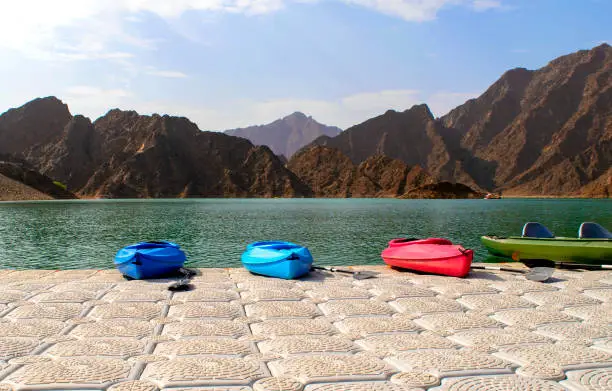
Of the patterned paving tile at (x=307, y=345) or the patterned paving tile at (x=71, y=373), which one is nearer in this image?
the patterned paving tile at (x=71, y=373)

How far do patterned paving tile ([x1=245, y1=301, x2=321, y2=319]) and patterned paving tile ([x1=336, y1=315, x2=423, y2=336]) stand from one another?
2.91 feet

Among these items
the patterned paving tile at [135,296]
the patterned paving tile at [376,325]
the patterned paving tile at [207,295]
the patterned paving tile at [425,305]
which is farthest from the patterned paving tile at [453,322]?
the patterned paving tile at [135,296]

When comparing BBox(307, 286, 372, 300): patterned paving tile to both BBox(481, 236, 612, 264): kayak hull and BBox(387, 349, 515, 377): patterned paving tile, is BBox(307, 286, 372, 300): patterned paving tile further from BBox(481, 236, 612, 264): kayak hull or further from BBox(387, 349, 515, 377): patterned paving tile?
BBox(481, 236, 612, 264): kayak hull

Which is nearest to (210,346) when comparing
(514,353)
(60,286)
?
(514,353)

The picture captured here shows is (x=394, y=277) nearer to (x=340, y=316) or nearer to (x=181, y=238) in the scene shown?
(x=340, y=316)

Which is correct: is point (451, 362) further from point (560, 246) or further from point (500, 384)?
point (560, 246)

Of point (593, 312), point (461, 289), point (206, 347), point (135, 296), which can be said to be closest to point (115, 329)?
point (206, 347)

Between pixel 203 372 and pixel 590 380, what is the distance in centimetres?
474

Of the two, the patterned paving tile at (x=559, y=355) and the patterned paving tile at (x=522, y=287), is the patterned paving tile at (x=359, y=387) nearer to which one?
the patterned paving tile at (x=559, y=355)

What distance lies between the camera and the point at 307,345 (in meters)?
7.43

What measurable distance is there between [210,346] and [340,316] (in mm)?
2888

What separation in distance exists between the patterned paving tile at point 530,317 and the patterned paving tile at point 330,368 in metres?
3.50

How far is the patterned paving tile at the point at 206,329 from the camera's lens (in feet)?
26.2

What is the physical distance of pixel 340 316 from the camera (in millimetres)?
9336
